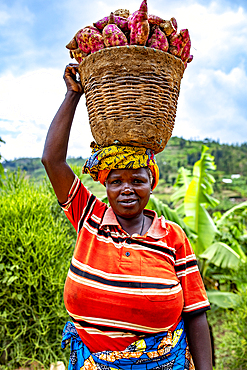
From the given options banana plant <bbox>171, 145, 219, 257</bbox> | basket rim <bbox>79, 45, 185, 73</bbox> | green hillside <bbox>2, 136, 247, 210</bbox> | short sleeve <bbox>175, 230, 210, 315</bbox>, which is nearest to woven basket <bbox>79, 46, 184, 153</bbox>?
basket rim <bbox>79, 45, 185, 73</bbox>

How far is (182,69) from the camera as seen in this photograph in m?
1.47

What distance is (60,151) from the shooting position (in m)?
1.46

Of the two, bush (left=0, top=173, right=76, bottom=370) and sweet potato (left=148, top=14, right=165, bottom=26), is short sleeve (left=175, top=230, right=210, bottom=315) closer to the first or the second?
sweet potato (left=148, top=14, right=165, bottom=26)

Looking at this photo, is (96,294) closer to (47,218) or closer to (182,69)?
(182,69)

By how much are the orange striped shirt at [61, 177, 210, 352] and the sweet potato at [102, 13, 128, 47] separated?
0.68 meters

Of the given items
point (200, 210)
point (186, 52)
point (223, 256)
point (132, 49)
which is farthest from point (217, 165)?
point (132, 49)

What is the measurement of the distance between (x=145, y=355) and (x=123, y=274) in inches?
14.4

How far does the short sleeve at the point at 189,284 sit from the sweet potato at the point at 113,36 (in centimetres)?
100

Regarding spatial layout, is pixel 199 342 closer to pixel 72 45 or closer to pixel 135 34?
pixel 135 34

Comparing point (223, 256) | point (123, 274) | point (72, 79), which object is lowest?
point (223, 256)

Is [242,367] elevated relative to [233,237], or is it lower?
lower

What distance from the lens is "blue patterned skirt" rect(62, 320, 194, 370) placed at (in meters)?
1.29

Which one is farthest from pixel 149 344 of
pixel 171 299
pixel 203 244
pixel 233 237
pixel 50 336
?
pixel 233 237

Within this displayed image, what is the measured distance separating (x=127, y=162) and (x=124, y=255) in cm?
43
